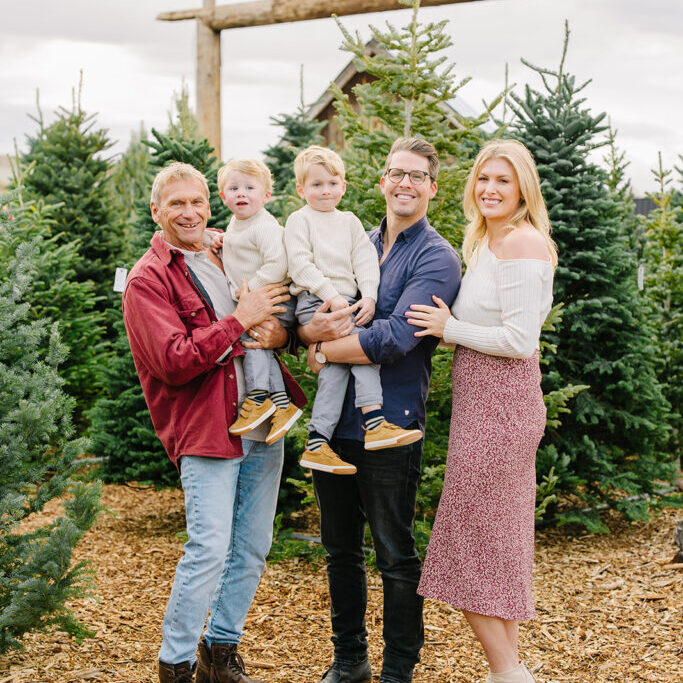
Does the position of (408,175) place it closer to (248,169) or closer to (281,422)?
(248,169)

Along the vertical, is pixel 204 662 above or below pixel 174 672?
below

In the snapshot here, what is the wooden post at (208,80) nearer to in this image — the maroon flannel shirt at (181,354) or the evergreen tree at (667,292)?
the evergreen tree at (667,292)

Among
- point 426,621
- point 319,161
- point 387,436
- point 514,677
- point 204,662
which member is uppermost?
point 319,161

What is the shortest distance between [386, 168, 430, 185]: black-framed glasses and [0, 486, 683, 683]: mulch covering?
2426 mm

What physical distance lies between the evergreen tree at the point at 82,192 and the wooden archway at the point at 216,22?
1802mm

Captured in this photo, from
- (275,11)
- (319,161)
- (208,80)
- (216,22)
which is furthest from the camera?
(208,80)

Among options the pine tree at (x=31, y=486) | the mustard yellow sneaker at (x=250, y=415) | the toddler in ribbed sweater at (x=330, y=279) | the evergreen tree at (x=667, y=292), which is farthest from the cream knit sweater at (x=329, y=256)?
the evergreen tree at (x=667, y=292)

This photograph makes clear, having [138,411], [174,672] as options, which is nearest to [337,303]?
[174,672]

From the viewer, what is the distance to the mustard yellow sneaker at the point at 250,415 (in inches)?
123

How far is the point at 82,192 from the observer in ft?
32.4

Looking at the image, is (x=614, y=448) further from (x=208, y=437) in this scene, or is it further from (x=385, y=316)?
(x=208, y=437)

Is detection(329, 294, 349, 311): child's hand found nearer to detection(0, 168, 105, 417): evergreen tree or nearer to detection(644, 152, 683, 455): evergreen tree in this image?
detection(644, 152, 683, 455): evergreen tree

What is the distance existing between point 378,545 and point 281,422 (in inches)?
28.0

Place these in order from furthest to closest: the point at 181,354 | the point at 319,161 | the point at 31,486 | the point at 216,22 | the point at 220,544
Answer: the point at 216,22 < the point at 31,486 < the point at 319,161 < the point at 220,544 < the point at 181,354
